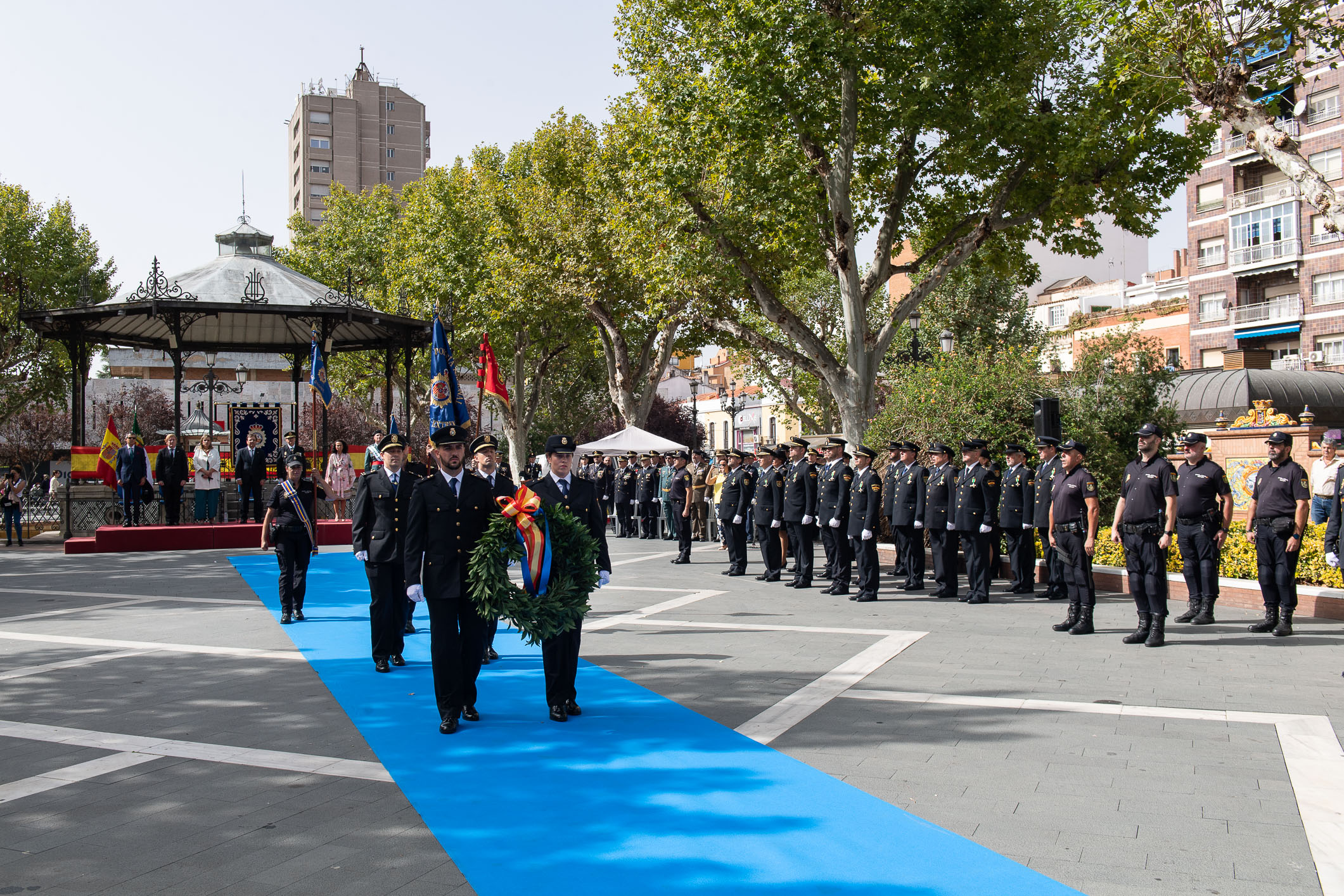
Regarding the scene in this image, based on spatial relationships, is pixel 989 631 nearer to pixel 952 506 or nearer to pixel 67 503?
pixel 952 506

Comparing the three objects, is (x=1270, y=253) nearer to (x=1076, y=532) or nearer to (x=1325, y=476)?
(x=1325, y=476)

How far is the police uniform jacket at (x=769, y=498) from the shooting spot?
14.9 meters

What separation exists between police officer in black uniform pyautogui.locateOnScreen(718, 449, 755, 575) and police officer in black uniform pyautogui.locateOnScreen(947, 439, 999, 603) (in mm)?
3869

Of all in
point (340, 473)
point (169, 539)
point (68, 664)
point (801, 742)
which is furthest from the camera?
point (340, 473)

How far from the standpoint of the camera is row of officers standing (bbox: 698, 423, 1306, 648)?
9.38 m

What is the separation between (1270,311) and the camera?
42938mm

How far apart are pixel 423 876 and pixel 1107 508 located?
14745 millimetres

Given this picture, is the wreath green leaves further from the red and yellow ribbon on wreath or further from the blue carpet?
the blue carpet

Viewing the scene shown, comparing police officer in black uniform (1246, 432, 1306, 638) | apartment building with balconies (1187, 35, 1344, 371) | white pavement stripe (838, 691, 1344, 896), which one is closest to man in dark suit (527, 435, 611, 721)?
white pavement stripe (838, 691, 1344, 896)

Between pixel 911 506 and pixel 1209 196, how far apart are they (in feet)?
136

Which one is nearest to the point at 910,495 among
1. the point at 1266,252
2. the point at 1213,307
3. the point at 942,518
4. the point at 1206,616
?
the point at 942,518

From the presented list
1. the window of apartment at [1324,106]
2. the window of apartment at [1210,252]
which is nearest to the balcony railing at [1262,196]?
the window of apartment at [1210,252]

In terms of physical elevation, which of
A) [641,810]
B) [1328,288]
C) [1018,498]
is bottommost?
[641,810]

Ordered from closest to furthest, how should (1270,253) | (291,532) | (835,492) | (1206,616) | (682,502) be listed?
1. (1206,616)
2. (291,532)
3. (835,492)
4. (682,502)
5. (1270,253)
